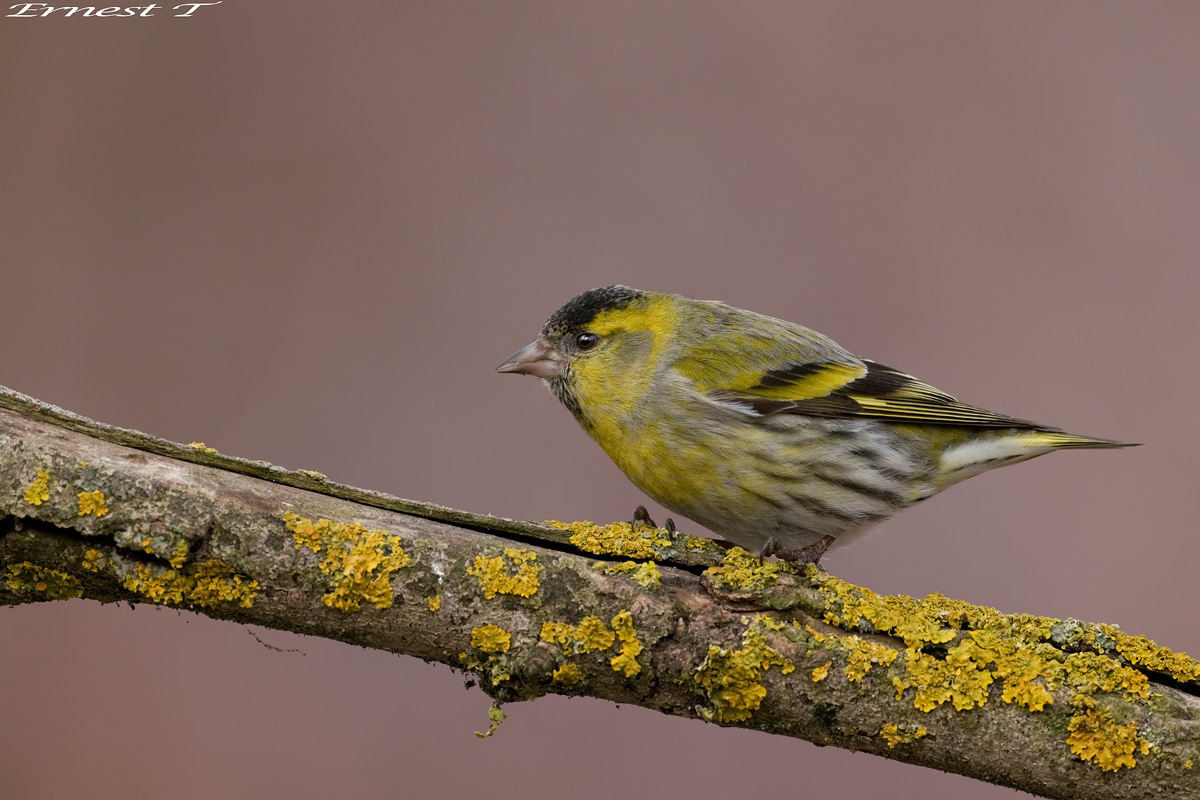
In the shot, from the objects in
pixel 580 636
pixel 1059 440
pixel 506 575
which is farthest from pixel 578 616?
pixel 1059 440

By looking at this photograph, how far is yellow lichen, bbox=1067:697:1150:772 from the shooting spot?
2330 millimetres

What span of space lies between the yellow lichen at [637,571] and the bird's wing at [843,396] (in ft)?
3.89

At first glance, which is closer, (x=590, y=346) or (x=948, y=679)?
(x=948, y=679)

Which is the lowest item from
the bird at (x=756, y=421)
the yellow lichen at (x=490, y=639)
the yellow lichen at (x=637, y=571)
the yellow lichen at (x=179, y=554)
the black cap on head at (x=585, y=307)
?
the yellow lichen at (x=490, y=639)

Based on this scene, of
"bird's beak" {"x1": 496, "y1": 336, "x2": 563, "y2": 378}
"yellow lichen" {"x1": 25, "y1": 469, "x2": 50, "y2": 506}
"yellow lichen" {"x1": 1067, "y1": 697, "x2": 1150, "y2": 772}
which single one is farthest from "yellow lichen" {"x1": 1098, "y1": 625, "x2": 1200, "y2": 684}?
"yellow lichen" {"x1": 25, "y1": 469, "x2": 50, "y2": 506}

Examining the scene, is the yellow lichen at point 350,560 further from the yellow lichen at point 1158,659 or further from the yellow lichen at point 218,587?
the yellow lichen at point 1158,659

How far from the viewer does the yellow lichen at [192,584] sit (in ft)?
7.13

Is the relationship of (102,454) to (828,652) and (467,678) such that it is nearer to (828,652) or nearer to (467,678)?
(467,678)

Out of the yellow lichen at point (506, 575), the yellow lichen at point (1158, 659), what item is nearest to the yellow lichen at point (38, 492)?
the yellow lichen at point (506, 575)

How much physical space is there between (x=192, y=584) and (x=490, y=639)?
673mm

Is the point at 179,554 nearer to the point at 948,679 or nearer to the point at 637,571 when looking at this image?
the point at 637,571

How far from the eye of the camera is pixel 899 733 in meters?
2.35

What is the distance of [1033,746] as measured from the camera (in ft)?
7.68

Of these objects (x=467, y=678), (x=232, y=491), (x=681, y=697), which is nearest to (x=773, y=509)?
(x=681, y=697)
